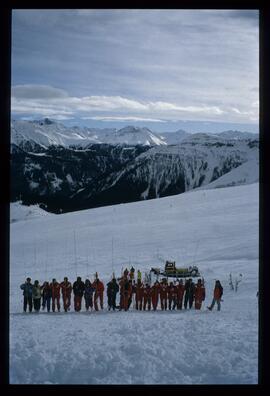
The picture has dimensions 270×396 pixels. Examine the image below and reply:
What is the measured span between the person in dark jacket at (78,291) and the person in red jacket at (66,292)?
4 centimetres

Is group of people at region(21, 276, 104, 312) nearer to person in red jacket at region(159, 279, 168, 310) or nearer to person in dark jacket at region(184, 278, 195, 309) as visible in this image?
person in red jacket at region(159, 279, 168, 310)

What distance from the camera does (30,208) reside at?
4094 millimetres

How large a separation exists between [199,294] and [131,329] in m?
0.62

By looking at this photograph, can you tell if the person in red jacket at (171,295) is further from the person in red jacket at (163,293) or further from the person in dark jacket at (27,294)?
the person in dark jacket at (27,294)

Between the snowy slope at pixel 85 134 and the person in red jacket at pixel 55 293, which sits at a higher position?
the snowy slope at pixel 85 134

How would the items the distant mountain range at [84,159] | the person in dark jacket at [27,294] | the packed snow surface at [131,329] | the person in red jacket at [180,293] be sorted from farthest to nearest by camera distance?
the distant mountain range at [84,159], the person in red jacket at [180,293], the person in dark jacket at [27,294], the packed snow surface at [131,329]

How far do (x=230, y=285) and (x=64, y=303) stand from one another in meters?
1.23

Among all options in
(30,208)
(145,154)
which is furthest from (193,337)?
(145,154)

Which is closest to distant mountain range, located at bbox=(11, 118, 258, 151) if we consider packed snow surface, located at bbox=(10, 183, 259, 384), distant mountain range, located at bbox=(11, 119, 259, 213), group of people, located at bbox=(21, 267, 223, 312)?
distant mountain range, located at bbox=(11, 119, 259, 213)

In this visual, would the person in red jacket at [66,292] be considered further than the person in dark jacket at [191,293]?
No

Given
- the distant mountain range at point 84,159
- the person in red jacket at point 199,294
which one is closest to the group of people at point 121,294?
the person in red jacket at point 199,294

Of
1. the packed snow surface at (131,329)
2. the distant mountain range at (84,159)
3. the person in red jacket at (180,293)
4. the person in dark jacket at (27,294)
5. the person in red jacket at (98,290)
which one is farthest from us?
the distant mountain range at (84,159)

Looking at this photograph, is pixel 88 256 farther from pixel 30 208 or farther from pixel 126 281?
pixel 30 208

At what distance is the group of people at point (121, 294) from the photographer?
94.8 inches
